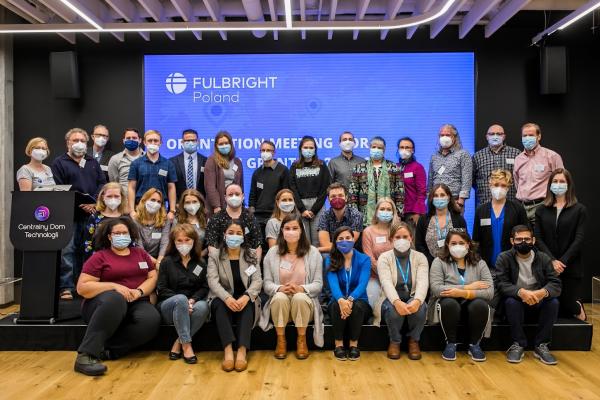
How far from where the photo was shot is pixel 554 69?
6191mm

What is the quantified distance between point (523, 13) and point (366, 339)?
4.50 metres

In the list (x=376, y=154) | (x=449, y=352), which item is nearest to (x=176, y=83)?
(x=376, y=154)

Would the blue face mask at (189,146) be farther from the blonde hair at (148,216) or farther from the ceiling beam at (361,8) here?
the ceiling beam at (361,8)

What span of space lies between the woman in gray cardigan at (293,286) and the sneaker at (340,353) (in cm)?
12

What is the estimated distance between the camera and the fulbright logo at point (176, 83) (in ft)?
21.4

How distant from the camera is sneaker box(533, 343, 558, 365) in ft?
13.0

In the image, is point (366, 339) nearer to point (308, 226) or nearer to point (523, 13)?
point (308, 226)

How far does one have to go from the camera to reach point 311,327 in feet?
14.0

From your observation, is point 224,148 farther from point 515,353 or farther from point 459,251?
point 515,353

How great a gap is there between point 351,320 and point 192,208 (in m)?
1.67

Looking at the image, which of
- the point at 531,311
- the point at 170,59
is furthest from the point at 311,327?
the point at 170,59

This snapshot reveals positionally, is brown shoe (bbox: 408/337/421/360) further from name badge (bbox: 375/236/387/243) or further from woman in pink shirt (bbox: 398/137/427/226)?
woman in pink shirt (bbox: 398/137/427/226)

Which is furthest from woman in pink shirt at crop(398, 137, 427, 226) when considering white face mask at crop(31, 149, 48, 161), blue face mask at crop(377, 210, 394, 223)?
Result: white face mask at crop(31, 149, 48, 161)

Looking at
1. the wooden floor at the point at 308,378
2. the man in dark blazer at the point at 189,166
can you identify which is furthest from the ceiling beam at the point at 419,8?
the wooden floor at the point at 308,378
